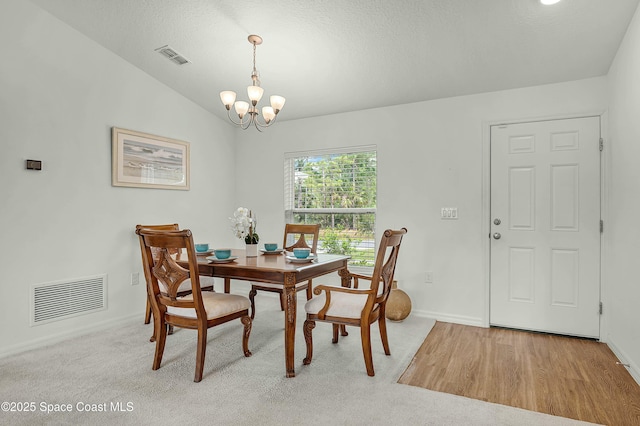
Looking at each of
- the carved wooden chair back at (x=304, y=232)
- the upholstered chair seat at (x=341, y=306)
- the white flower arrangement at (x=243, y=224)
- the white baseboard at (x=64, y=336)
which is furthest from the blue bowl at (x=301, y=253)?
the white baseboard at (x=64, y=336)

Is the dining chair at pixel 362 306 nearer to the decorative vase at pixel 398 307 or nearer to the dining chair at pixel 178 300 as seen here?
the dining chair at pixel 178 300

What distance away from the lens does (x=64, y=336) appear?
10.4 ft

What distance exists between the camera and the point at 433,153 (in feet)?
12.5

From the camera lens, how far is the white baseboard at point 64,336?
2.84 metres

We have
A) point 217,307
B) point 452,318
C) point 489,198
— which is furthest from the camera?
point 452,318

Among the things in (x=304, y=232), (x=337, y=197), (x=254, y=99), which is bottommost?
(x=304, y=232)

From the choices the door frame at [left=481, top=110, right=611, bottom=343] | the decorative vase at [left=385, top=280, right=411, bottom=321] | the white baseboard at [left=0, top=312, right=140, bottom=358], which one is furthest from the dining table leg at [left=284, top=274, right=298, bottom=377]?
the door frame at [left=481, top=110, right=611, bottom=343]

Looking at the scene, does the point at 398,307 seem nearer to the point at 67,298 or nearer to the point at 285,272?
the point at 285,272

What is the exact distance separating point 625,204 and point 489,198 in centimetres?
107

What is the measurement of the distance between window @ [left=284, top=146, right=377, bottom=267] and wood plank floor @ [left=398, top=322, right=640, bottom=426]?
1409 millimetres

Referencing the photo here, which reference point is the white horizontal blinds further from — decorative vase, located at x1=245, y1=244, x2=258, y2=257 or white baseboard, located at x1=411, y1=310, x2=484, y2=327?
decorative vase, located at x1=245, y1=244, x2=258, y2=257

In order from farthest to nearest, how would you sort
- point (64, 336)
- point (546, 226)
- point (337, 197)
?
point (337, 197)
point (546, 226)
point (64, 336)

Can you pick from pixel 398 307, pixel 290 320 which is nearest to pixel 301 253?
pixel 290 320

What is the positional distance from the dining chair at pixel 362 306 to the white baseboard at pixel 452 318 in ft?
3.89
